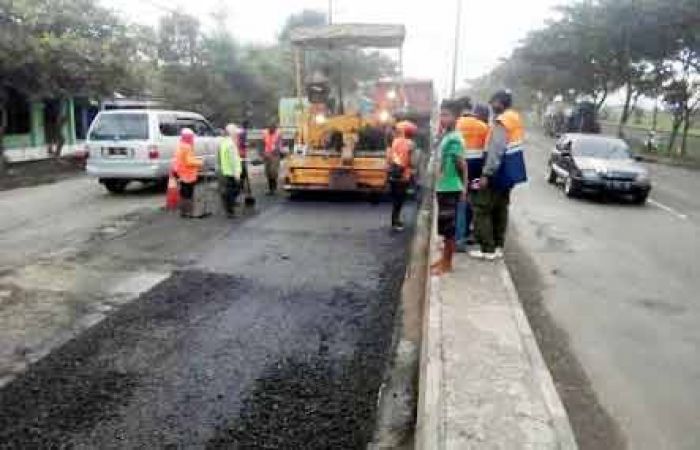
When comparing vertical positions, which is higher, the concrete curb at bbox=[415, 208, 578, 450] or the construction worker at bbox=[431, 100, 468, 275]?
the construction worker at bbox=[431, 100, 468, 275]

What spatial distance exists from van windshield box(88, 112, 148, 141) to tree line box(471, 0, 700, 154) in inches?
879

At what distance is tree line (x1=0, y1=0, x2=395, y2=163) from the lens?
59.2 feet

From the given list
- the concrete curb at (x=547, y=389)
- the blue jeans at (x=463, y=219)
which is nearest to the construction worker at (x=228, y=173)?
the blue jeans at (x=463, y=219)

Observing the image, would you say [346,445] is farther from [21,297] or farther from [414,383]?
[21,297]

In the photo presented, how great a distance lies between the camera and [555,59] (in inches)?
1705

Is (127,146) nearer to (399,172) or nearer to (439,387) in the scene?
(399,172)

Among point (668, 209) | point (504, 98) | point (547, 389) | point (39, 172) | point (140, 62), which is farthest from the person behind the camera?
point (140, 62)

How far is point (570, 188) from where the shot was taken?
1529 cm

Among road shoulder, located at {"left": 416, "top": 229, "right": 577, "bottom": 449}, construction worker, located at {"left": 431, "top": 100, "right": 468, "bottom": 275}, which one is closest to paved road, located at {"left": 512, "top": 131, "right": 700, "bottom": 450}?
road shoulder, located at {"left": 416, "top": 229, "right": 577, "bottom": 449}

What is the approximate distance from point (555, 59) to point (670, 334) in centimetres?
4007

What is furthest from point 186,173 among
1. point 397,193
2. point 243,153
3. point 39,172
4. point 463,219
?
point 39,172

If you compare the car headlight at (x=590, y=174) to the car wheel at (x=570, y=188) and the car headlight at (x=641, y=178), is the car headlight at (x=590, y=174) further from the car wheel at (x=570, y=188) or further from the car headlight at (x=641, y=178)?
the car headlight at (x=641, y=178)

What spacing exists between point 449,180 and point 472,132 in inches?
36.5

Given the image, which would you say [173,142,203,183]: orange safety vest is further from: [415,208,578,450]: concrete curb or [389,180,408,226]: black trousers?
[415,208,578,450]: concrete curb
